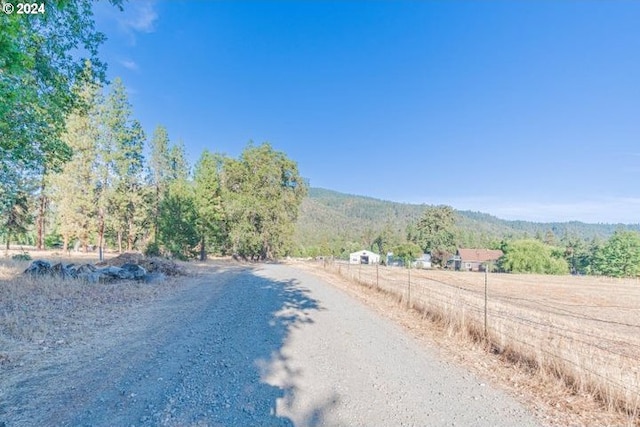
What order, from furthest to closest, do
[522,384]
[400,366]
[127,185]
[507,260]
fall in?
1. [507,260]
2. [127,185]
3. [400,366]
4. [522,384]

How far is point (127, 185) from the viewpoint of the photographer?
27.6 metres

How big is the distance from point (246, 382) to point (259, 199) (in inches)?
1337

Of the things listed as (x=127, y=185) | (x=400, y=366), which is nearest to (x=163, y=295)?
(x=400, y=366)

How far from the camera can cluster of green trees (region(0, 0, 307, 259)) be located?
7785 millimetres

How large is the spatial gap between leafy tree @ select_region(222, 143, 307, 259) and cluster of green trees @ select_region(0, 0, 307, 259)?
0.12 metres

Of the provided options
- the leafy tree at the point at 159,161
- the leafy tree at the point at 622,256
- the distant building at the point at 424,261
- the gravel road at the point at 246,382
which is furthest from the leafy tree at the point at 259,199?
the leafy tree at the point at 622,256

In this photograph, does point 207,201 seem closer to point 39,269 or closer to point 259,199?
point 259,199

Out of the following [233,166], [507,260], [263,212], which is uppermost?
[233,166]

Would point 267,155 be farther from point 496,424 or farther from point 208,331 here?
point 496,424

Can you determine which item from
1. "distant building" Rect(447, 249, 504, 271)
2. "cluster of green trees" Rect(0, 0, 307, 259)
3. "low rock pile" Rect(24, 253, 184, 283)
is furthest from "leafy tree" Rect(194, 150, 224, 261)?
"distant building" Rect(447, 249, 504, 271)

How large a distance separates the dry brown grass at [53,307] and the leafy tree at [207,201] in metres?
17.7

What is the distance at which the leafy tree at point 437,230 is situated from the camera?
86.8 m

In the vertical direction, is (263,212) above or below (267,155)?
below

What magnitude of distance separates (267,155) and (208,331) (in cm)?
3364
